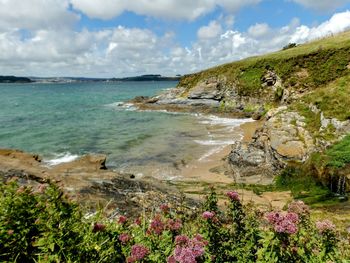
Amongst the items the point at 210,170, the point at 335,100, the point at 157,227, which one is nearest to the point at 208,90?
the point at 210,170

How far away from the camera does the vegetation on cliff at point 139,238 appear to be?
4.68m

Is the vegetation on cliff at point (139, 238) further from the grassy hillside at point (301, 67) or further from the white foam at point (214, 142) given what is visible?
the grassy hillside at point (301, 67)

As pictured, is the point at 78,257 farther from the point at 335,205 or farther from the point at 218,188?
the point at 218,188

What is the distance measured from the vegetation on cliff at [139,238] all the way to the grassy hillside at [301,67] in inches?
2058

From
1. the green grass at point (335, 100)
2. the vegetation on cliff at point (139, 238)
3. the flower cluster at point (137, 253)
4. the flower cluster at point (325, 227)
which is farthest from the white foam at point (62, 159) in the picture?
the flower cluster at point (325, 227)

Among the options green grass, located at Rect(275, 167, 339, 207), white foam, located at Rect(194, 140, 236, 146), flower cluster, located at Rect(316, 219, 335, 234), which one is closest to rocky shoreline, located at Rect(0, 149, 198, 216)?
flower cluster, located at Rect(316, 219, 335, 234)

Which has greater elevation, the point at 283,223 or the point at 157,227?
the point at 283,223

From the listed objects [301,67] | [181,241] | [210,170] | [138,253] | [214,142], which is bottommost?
[214,142]

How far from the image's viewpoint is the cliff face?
24.4 metres

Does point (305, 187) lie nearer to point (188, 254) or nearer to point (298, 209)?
point (298, 209)

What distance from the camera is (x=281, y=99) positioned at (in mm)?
59062

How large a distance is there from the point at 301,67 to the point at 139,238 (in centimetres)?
5923

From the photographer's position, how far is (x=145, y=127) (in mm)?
52750

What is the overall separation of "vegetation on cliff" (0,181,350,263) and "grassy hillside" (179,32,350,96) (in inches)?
2058
